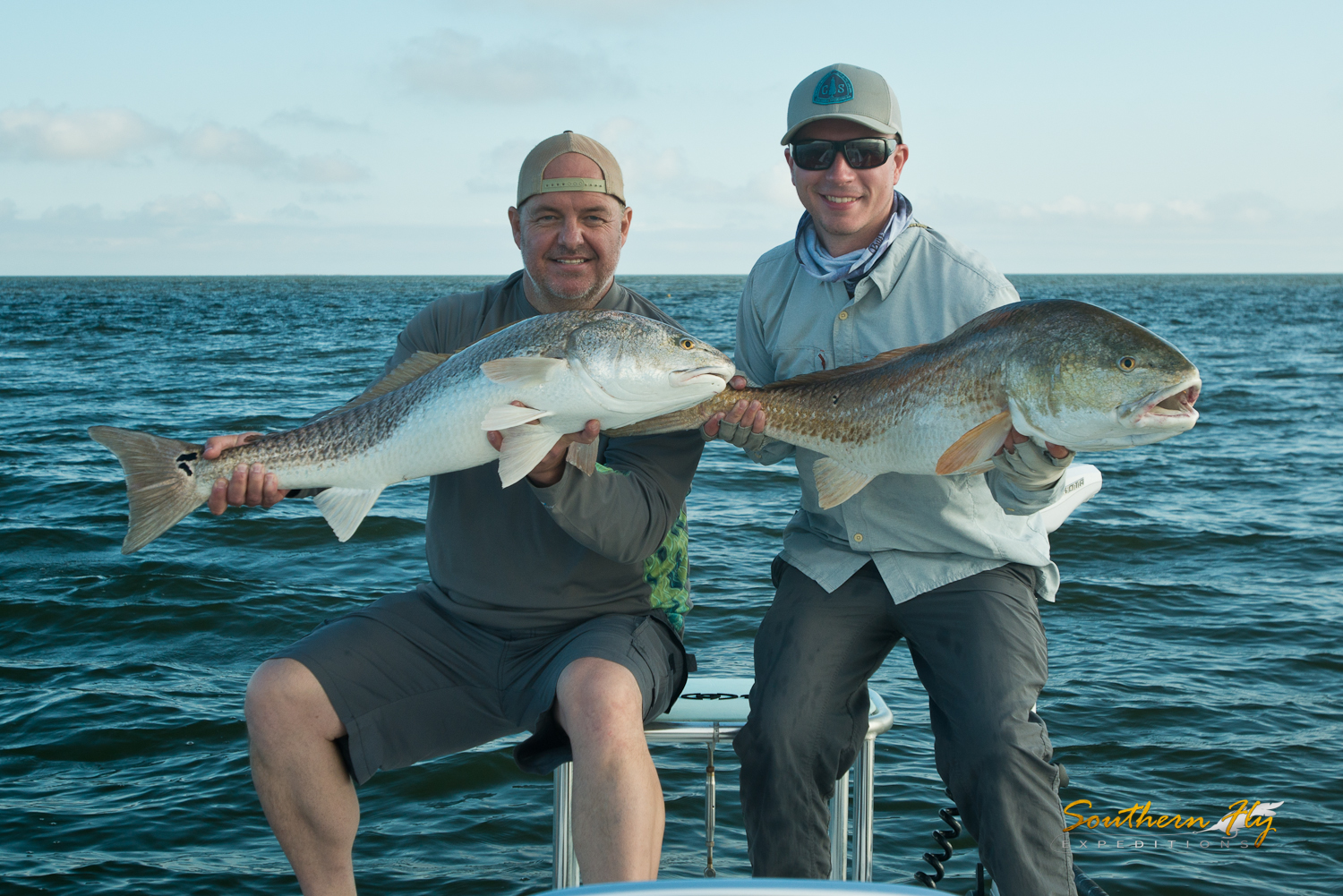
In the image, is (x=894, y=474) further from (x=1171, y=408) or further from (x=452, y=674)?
(x=452, y=674)

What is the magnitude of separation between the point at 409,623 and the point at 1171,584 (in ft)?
25.6

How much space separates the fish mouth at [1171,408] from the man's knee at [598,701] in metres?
1.78

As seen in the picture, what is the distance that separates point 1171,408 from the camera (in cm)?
344

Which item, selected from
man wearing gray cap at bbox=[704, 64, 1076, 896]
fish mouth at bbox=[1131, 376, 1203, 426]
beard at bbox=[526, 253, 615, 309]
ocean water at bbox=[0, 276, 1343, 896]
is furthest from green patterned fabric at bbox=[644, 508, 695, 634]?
fish mouth at bbox=[1131, 376, 1203, 426]

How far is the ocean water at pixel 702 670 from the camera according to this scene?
5.31 meters

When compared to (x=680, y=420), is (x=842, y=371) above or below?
above

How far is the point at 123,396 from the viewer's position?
67.3 feet

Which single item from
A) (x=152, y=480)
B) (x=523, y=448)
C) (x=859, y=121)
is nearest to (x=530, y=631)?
(x=523, y=448)

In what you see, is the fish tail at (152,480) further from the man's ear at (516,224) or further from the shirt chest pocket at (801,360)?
the shirt chest pocket at (801,360)

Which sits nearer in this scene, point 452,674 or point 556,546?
point 452,674

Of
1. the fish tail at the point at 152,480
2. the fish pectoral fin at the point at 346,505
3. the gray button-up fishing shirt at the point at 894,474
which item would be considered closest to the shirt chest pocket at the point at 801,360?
the gray button-up fishing shirt at the point at 894,474

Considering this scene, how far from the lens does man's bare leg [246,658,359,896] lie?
11.4ft

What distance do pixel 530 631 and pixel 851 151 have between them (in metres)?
2.13

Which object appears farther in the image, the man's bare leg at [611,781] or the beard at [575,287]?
the beard at [575,287]
